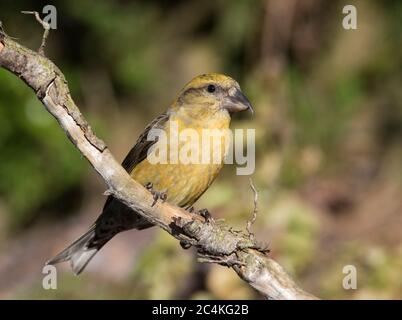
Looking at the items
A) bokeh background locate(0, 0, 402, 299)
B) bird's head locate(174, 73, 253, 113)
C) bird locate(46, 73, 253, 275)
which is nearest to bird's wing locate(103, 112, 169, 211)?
bird locate(46, 73, 253, 275)

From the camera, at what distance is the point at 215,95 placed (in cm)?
528

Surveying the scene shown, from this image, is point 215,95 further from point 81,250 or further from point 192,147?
point 81,250

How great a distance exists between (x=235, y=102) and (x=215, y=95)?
16 centimetres

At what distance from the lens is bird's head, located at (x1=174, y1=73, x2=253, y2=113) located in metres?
5.23

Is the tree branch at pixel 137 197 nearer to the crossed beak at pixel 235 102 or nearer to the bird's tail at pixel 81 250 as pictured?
the crossed beak at pixel 235 102

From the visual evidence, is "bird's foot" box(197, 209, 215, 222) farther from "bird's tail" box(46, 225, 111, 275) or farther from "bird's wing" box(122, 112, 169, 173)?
"bird's tail" box(46, 225, 111, 275)

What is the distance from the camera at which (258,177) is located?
25.9ft

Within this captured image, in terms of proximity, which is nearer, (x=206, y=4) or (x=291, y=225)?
(x=291, y=225)

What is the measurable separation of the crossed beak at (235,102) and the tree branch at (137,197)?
1.01 meters

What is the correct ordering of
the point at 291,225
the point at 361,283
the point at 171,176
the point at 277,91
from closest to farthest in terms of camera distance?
1. the point at 171,176
2. the point at 361,283
3. the point at 291,225
4. the point at 277,91

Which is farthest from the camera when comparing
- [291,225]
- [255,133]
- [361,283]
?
[255,133]
